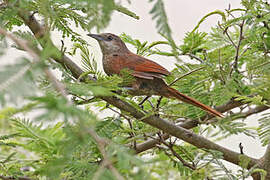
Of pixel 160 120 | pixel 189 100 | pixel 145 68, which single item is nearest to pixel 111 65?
pixel 145 68

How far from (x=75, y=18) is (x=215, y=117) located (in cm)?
78

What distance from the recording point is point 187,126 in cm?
172

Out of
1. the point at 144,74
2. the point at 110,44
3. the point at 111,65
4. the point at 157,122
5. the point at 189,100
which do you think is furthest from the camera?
the point at 110,44

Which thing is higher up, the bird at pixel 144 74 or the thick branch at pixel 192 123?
the bird at pixel 144 74

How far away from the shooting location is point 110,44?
235cm

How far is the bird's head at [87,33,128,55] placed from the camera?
227 cm

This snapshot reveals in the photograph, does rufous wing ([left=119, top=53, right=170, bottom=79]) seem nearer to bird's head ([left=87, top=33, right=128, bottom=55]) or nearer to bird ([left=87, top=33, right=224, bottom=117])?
bird ([left=87, top=33, right=224, bottom=117])

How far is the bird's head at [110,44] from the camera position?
2267 mm

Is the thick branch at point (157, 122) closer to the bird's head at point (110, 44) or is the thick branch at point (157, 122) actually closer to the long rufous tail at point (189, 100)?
the long rufous tail at point (189, 100)

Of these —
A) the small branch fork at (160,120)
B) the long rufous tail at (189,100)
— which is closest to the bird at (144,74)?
the long rufous tail at (189,100)

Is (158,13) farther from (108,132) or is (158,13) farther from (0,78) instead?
(108,132)

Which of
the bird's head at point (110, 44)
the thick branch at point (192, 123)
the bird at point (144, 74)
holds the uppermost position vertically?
the bird's head at point (110, 44)

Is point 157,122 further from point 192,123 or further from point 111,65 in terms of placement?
point 111,65

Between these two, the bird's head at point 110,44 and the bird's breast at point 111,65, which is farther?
the bird's head at point 110,44
